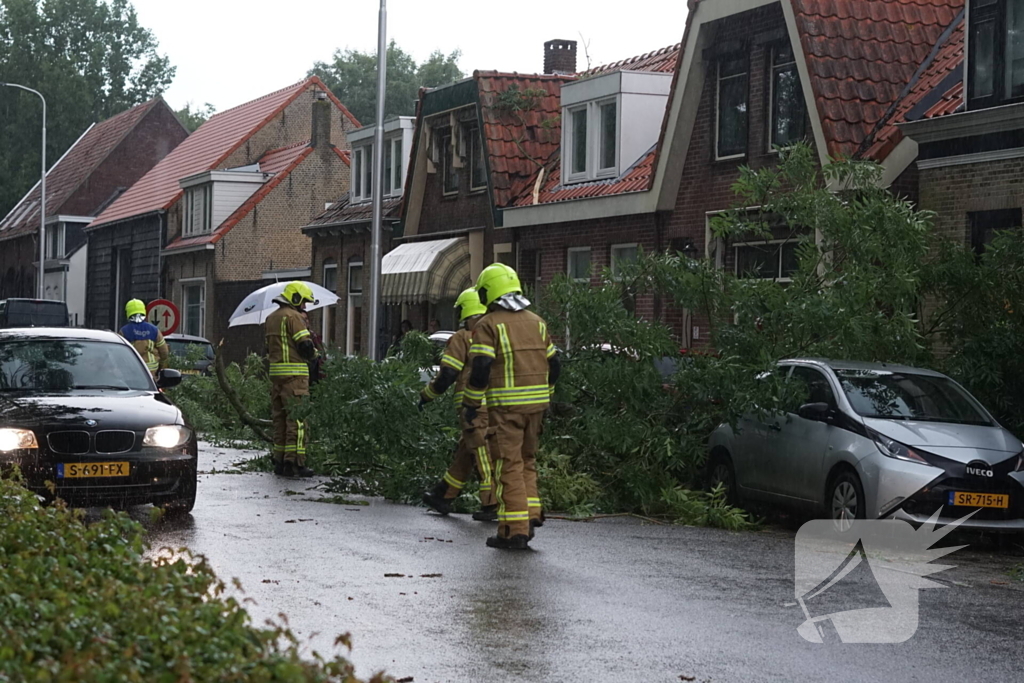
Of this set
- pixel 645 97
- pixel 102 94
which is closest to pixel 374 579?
pixel 645 97

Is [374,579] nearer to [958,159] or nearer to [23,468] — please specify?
[23,468]

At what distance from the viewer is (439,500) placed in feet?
43.6

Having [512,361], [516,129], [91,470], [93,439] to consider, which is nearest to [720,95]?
[516,129]

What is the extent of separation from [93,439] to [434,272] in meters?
22.6

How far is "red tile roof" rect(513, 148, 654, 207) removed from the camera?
27.9 meters

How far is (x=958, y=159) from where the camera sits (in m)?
20.1

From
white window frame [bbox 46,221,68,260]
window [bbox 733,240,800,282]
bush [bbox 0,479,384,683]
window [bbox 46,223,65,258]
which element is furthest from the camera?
window [bbox 46,223,65,258]

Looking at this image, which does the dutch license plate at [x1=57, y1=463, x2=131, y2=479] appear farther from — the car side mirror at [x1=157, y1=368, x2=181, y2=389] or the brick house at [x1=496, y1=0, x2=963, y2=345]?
the brick house at [x1=496, y1=0, x2=963, y2=345]

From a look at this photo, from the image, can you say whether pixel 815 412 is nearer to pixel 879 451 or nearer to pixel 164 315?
pixel 879 451

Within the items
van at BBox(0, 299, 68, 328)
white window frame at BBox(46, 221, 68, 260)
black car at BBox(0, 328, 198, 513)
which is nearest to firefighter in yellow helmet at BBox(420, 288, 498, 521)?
black car at BBox(0, 328, 198, 513)

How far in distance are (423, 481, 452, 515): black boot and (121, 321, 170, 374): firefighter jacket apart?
302 inches

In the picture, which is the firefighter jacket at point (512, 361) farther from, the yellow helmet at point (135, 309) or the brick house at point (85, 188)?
the brick house at point (85, 188)

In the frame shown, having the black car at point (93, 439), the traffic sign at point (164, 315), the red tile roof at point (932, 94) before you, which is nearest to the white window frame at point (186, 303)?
the traffic sign at point (164, 315)

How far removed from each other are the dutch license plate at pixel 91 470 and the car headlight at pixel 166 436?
0.28m
